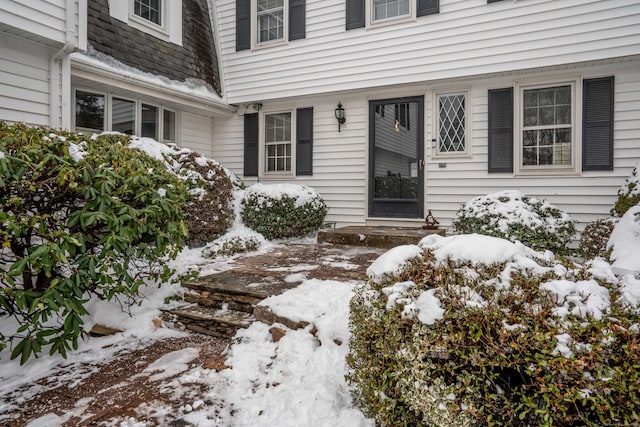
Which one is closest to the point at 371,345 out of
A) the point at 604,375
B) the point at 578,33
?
the point at 604,375

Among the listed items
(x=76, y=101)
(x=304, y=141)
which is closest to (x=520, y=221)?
(x=304, y=141)

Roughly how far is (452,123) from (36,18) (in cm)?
625

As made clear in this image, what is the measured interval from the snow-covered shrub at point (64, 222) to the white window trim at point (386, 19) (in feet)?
18.3

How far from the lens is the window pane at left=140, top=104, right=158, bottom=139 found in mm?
7314

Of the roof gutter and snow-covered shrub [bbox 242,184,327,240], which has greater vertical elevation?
the roof gutter

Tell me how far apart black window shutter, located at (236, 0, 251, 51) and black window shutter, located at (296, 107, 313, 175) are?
6.43 feet

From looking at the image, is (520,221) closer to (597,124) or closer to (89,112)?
(597,124)

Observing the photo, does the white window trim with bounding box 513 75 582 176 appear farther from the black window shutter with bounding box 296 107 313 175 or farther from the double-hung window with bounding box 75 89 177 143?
the double-hung window with bounding box 75 89 177 143

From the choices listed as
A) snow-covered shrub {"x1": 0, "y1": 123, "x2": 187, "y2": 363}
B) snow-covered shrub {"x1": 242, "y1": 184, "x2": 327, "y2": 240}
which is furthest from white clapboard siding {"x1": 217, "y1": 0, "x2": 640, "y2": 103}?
snow-covered shrub {"x1": 0, "y1": 123, "x2": 187, "y2": 363}

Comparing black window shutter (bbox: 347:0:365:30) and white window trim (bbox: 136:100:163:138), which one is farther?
white window trim (bbox: 136:100:163:138)

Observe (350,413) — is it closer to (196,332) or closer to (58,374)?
(196,332)

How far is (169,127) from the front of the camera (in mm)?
7887

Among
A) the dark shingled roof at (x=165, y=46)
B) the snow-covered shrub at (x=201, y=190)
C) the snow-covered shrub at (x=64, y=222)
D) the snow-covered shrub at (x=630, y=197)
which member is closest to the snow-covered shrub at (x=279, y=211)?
the snow-covered shrub at (x=201, y=190)

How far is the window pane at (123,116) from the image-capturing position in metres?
6.84
